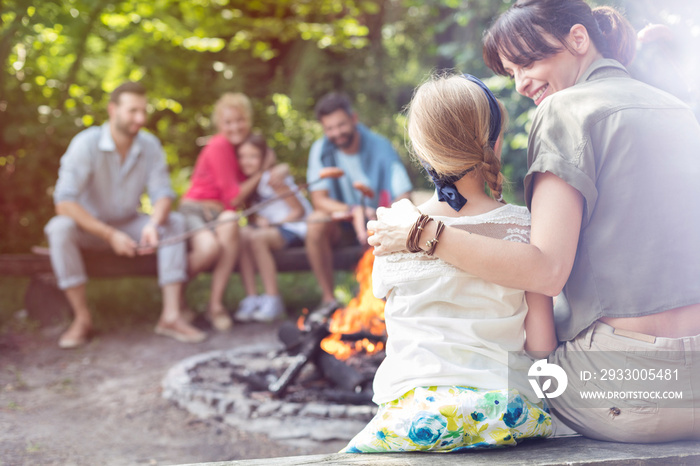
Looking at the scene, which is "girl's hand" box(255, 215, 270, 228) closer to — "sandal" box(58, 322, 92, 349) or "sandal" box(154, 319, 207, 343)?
"sandal" box(154, 319, 207, 343)

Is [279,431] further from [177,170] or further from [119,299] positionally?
[177,170]

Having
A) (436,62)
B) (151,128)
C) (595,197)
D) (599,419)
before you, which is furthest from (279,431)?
(436,62)

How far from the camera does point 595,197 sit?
1637 mm

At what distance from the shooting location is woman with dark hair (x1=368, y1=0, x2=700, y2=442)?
5.26 ft

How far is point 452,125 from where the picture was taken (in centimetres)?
167

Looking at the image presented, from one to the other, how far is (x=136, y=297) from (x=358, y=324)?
321 cm

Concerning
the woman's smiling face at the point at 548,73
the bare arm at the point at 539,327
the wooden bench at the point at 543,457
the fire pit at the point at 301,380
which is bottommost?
the fire pit at the point at 301,380

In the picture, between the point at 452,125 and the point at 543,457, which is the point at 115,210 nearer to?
the point at 452,125

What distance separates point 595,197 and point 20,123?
20.6 ft

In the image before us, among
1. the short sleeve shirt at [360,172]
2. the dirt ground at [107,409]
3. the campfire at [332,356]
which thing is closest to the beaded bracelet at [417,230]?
the dirt ground at [107,409]

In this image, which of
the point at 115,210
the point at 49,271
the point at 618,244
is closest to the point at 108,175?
the point at 115,210

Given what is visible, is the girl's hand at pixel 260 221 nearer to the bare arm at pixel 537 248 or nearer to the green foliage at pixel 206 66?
the green foliage at pixel 206 66

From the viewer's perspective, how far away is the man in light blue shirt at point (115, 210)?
5.31m

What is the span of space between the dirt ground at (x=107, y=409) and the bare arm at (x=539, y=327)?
1595 mm
